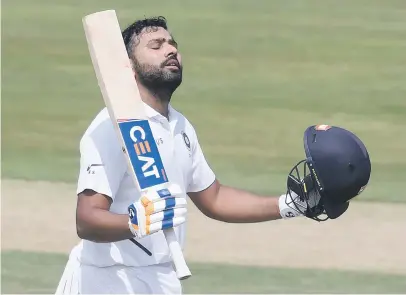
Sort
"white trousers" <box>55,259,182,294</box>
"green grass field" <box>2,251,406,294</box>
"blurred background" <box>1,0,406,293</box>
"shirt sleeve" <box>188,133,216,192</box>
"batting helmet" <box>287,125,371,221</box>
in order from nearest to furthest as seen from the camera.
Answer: "batting helmet" <box>287,125,371,221</box>
"white trousers" <box>55,259,182,294</box>
"shirt sleeve" <box>188,133,216,192</box>
"green grass field" <box>2,251,406,294</box>
"blurred background" <box>1,0,406,293</box>

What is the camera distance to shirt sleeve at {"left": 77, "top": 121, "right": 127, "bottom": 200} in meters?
4.63

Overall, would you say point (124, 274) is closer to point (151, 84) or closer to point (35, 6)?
point (151, 84)

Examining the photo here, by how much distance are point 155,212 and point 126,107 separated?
22.4 inches

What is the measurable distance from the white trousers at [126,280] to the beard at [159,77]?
0.83 meters

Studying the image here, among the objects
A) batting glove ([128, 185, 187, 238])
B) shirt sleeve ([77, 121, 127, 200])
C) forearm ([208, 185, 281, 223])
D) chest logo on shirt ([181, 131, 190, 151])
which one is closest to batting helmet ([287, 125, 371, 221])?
forearm ([208, 185, 281, 223])

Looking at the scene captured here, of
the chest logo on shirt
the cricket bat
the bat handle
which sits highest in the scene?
the cricket bat

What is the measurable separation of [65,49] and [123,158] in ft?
33.6

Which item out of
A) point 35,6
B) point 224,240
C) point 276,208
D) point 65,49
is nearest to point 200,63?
point 65,49

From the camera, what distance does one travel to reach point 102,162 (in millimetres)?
4676

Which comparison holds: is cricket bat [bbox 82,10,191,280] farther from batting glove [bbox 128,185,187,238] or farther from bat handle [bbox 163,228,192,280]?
batting glove [bbox 128,185,187,238]

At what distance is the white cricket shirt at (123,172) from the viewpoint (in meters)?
4.66

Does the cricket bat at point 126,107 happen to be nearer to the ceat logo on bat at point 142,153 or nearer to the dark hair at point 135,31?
the ceat logo on bat at point 142,153

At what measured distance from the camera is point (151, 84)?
195 inches

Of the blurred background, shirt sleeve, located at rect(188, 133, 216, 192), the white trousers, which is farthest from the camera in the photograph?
the blurred background
